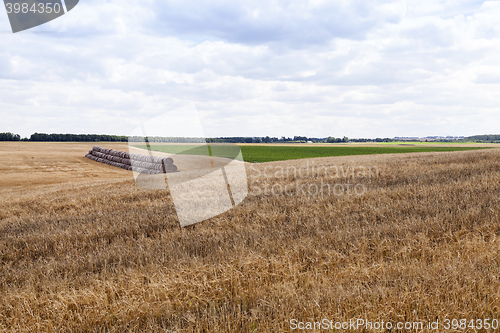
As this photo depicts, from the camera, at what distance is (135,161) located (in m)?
32.1

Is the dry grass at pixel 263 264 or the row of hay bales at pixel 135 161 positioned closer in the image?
the dry grass at pixel 263 264

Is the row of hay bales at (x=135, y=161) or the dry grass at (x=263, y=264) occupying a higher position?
the row of hay bales at (x=135, y=161)

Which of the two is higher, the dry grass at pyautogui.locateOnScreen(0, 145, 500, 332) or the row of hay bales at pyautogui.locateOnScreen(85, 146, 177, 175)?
the row of hay bales at pyautogui.locateOnScreen(85, 146, 177, 175)

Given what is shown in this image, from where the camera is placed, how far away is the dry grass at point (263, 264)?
3484mm

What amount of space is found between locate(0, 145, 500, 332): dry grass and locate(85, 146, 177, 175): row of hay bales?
19.5 m

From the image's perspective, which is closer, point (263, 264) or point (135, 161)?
point (263, 264)

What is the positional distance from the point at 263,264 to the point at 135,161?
99.1 feet

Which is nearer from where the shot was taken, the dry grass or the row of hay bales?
the dry grass

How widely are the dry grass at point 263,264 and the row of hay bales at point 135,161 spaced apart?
64.0ft

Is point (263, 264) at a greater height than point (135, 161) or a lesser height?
lesser

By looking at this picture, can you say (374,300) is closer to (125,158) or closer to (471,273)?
(471,273)

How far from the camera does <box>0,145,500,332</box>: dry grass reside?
3484mm

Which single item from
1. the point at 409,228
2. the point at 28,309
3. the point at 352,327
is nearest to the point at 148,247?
the point at 28,309

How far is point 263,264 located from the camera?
4809 millimetres
